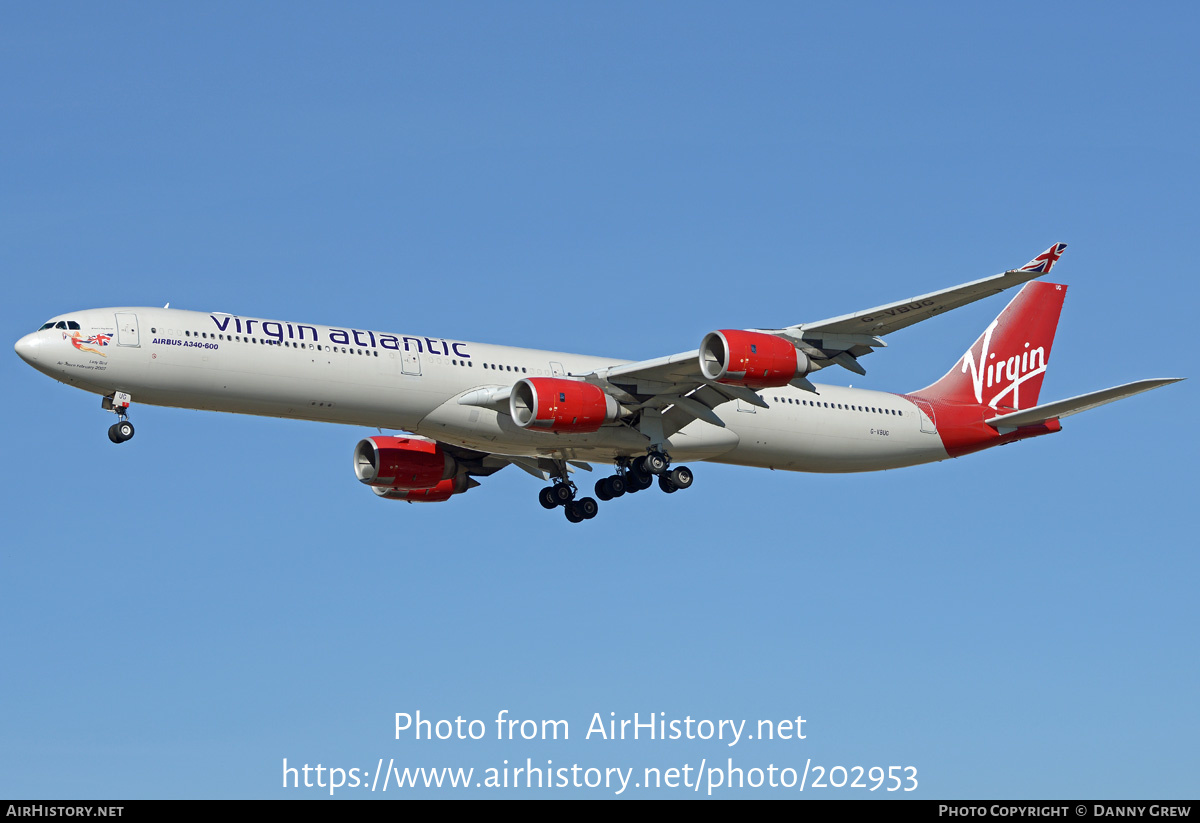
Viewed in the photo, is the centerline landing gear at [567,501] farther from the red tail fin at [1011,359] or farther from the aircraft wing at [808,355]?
the red tail fin at [1011,359]

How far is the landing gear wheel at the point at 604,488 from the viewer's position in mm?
47906

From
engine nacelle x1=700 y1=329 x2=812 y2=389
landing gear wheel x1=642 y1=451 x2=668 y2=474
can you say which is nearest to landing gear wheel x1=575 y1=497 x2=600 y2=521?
landing gear wheel x1=642 y1=451 x2=668 y2=474

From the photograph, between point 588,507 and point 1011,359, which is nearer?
point 588,507

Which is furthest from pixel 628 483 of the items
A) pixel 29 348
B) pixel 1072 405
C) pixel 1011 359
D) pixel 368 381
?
pixel 29 348

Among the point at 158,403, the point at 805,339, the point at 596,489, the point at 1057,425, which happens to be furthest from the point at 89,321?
the point at 1057,425

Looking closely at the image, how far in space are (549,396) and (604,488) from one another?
20.4 ft

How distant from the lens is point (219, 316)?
42.1 m

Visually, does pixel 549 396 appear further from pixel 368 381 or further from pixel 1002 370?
pixel 1002 370

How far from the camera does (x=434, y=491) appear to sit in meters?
52.3

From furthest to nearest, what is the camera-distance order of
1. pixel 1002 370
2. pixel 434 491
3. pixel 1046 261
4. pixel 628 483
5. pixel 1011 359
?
pixel 1011 359
pixel 1002 370
pixel 434 491
pixel 628 483
pixel 1046 261

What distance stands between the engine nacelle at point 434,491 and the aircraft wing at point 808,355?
27.5 feet

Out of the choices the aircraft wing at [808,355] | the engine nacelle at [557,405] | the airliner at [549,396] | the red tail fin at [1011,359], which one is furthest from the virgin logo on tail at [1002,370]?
the engine nacelle at [557,405]

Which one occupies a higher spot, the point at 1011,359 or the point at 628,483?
the point at 1011,359
